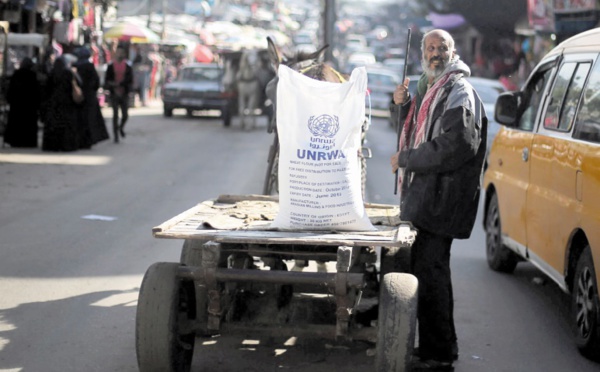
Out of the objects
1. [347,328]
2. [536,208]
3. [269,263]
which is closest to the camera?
[347,328]

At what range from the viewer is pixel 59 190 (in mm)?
14141

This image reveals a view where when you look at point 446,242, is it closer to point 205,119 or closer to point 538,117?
point 538,117

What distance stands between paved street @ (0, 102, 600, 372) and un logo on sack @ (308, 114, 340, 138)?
1.17 metres

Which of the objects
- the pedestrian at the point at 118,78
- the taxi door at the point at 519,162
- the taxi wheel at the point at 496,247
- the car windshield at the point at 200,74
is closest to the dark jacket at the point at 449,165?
the taxi door at the point at 519,162

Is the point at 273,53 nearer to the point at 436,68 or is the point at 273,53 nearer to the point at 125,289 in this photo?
the point at 125,289

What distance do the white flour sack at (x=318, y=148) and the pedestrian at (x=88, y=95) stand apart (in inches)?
562

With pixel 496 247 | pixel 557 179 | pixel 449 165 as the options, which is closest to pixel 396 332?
pixel 449 165

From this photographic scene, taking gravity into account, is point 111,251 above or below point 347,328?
below

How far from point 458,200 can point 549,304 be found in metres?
2.54

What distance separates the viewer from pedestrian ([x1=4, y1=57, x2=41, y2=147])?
1909 centimetres

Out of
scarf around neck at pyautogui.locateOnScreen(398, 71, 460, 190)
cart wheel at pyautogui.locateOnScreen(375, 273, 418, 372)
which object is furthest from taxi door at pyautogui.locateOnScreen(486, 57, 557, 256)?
cart wheel at pyautogui.locateOnScreen(375, 273, 418, 372)

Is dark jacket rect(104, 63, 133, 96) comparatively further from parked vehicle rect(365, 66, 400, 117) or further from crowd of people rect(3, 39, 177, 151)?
parked vehicle rect(365, 66, 400, 117)

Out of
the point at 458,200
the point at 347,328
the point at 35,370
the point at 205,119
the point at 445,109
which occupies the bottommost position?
the point at 205,119

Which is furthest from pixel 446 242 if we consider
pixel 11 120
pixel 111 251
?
pixel 11 120
